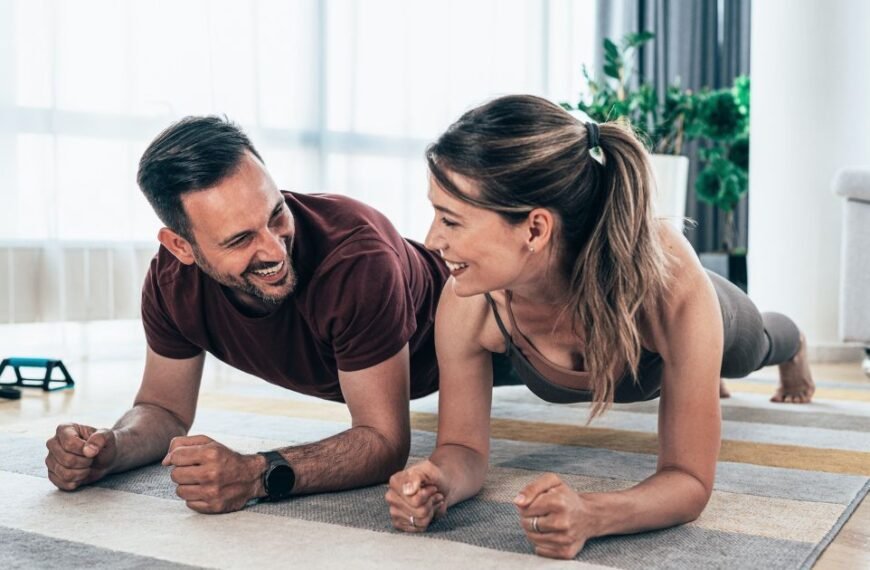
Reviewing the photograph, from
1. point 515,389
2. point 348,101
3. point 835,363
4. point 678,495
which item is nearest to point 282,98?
point 348,101

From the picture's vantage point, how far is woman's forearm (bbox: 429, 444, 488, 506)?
1.44m

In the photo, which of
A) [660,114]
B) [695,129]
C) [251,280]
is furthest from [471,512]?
[660,114]

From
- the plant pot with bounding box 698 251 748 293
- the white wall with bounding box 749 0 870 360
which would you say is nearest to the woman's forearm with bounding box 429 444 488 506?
the white wall with bounding box 749 0 870 360

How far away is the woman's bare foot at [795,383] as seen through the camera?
103 inches

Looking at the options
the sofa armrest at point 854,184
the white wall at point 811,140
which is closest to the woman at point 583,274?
the sofa armrest at point 854,184

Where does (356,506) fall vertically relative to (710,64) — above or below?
below

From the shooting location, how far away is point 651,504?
129 centimetres

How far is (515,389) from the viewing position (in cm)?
304

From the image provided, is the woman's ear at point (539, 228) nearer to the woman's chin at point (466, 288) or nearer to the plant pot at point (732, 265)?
the woman's chin at point (466, 288)

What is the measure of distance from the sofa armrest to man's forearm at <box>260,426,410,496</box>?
2.26 m

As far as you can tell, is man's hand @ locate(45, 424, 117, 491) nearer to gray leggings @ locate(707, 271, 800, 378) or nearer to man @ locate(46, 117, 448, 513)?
man @ locate(46, 117, 448, 513)

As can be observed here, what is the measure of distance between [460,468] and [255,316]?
0.50m

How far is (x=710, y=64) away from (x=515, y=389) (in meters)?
3.33

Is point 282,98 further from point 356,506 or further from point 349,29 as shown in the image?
point 356,506
